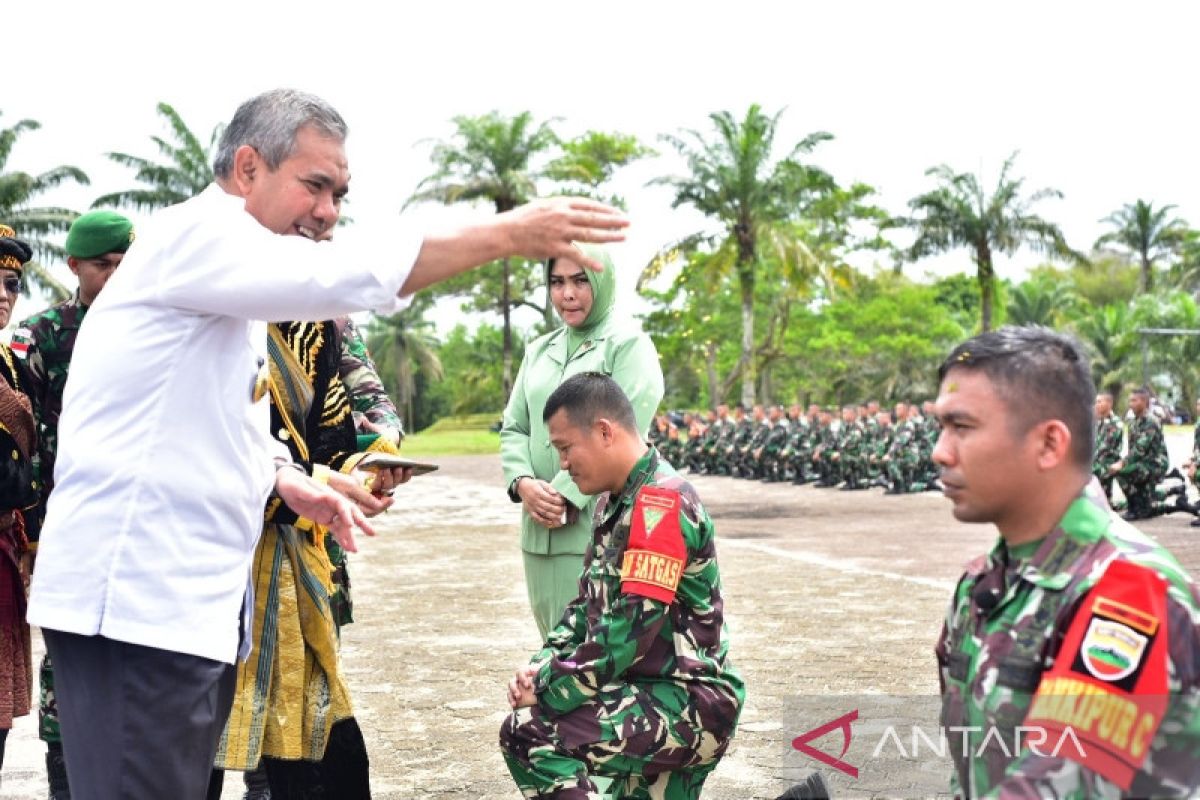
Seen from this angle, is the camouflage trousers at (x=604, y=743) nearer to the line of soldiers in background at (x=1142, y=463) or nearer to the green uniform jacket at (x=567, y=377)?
the green uniform jacket at (x=567, y=377)

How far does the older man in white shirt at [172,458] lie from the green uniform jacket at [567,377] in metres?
1.70

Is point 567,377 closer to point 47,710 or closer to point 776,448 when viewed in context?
point 47,710

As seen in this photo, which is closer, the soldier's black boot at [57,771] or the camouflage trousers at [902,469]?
the soldier's black boot at [57,771]

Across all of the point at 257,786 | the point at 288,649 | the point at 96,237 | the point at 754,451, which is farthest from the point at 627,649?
the point at 754,451

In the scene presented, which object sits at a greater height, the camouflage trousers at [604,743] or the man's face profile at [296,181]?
the man's face profile at [296,181]

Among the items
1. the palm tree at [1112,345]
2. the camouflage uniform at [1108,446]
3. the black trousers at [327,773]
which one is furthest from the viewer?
the palm tree at [1112,345]

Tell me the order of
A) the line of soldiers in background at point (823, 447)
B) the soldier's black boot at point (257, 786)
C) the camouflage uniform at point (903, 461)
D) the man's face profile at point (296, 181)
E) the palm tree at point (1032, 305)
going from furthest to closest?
1. the palm tree at point (1032, 305)
2. the line of soldiers in background at point (823, 447)
3. the camouflage uniform at point (903, 461)
4. the soldier's black boot at point (257, 786)
5. the man's face profile at point (296, 181)

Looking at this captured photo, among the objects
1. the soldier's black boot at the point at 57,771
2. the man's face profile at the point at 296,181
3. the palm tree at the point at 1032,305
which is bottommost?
the soldier's black boot at the point at 57,771

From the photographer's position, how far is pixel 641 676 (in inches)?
127

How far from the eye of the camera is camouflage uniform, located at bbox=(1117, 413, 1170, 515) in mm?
16188

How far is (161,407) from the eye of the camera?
2.11 meters

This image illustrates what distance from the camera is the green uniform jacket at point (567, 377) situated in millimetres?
3854

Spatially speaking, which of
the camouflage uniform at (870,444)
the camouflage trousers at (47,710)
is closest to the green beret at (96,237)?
the camouflage trousers at (47,710)

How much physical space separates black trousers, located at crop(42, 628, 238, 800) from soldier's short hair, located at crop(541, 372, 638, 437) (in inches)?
54.9
